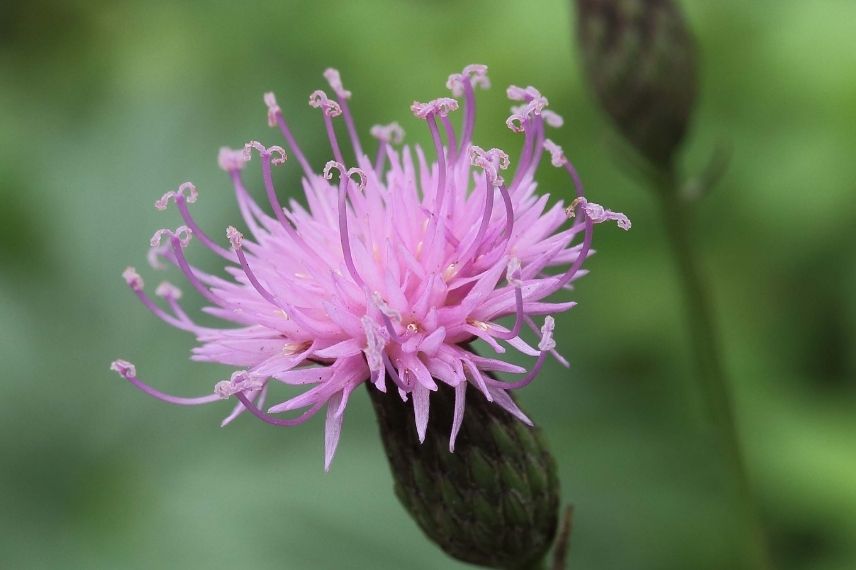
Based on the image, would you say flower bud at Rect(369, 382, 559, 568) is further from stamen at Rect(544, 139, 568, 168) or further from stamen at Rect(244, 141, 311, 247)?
stamen at Rect(544, 139, 568, 168)

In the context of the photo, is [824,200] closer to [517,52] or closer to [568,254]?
[517,52]

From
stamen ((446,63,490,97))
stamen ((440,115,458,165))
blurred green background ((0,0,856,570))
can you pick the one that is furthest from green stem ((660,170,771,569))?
stamen ((440,115,458,165))

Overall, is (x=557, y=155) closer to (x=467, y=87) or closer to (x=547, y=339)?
(x=467, y=87)

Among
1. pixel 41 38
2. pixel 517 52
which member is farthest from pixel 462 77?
pixel 41 38

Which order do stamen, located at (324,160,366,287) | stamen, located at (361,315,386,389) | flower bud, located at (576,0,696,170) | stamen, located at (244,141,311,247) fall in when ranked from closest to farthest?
stamen, located at (361,315,386,389)
stamen, located at (324,160,366,287)
stamen, located at (244,141,311,247)
flower bud, located at (576,0,696,170)

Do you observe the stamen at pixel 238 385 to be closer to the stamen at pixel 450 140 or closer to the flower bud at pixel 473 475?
the flower bud at pixel 473 475

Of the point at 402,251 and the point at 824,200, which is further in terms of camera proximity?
the point at 824,200

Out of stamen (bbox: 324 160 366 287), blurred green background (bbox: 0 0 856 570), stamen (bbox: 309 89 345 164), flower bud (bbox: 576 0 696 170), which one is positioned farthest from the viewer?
blurred green background (bbox: 0 0 856 570)
